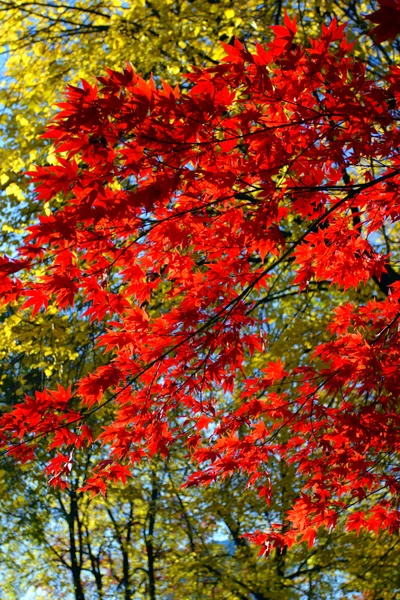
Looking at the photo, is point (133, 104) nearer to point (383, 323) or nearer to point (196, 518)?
point (383, 323)

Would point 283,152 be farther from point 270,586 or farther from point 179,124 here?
point 270,586

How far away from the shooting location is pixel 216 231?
12.6 feet

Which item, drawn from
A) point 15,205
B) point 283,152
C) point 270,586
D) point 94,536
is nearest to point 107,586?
point 94,536

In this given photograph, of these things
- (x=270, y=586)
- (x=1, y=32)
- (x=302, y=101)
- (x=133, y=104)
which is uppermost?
(x=1, y=32)

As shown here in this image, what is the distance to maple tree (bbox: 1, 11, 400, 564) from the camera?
9.74ft

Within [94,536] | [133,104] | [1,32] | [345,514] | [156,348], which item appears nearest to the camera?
[133,104]

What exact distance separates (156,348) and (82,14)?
5.75 m

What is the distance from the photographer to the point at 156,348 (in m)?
4.01

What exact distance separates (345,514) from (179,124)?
9103mm

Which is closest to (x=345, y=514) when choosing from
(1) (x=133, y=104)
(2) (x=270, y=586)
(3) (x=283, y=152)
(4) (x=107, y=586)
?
(2) (x=270, y=586)

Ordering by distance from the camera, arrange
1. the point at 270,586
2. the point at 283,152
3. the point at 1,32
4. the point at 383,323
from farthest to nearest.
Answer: the point at 270,586 → the point at 1,32 → the point at 383,323 → the point at 283,152

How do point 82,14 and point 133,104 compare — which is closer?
point 133,104

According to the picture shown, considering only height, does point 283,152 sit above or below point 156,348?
above

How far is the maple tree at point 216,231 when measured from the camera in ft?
9.74
